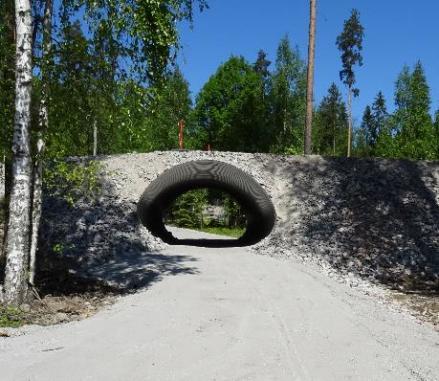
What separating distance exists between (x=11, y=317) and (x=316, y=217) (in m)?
10.2

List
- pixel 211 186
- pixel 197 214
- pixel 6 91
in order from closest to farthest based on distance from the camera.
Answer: pixel 6 91, pixel 211 186, pixel 197 214

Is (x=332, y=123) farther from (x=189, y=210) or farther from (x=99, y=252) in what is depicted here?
(x=99, y=252)

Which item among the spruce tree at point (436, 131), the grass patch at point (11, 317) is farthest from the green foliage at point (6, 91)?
the spruce tree at point (436, 131)

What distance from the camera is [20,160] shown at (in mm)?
8508

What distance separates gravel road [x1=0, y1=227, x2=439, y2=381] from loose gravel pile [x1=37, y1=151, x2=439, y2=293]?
10.0ft

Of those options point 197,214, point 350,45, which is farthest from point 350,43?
point 197,214

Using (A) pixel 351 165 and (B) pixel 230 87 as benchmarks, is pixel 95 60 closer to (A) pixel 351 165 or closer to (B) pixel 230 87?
(A) pixel 351 165

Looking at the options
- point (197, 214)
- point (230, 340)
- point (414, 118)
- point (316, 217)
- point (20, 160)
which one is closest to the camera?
point (230, 340)

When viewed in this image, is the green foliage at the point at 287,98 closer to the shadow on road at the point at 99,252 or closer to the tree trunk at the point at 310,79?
the tree trunk at the point at 310,79

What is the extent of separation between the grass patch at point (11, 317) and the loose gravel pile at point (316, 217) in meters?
3.52

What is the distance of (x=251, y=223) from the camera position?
17.0 metres

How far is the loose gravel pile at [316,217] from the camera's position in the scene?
1391 centimetres

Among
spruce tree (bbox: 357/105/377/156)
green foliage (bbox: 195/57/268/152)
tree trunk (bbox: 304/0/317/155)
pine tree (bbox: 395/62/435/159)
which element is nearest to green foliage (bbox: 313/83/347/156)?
spruce tree (bbox: 357/105/377/156)

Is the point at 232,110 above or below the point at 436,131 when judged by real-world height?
above
